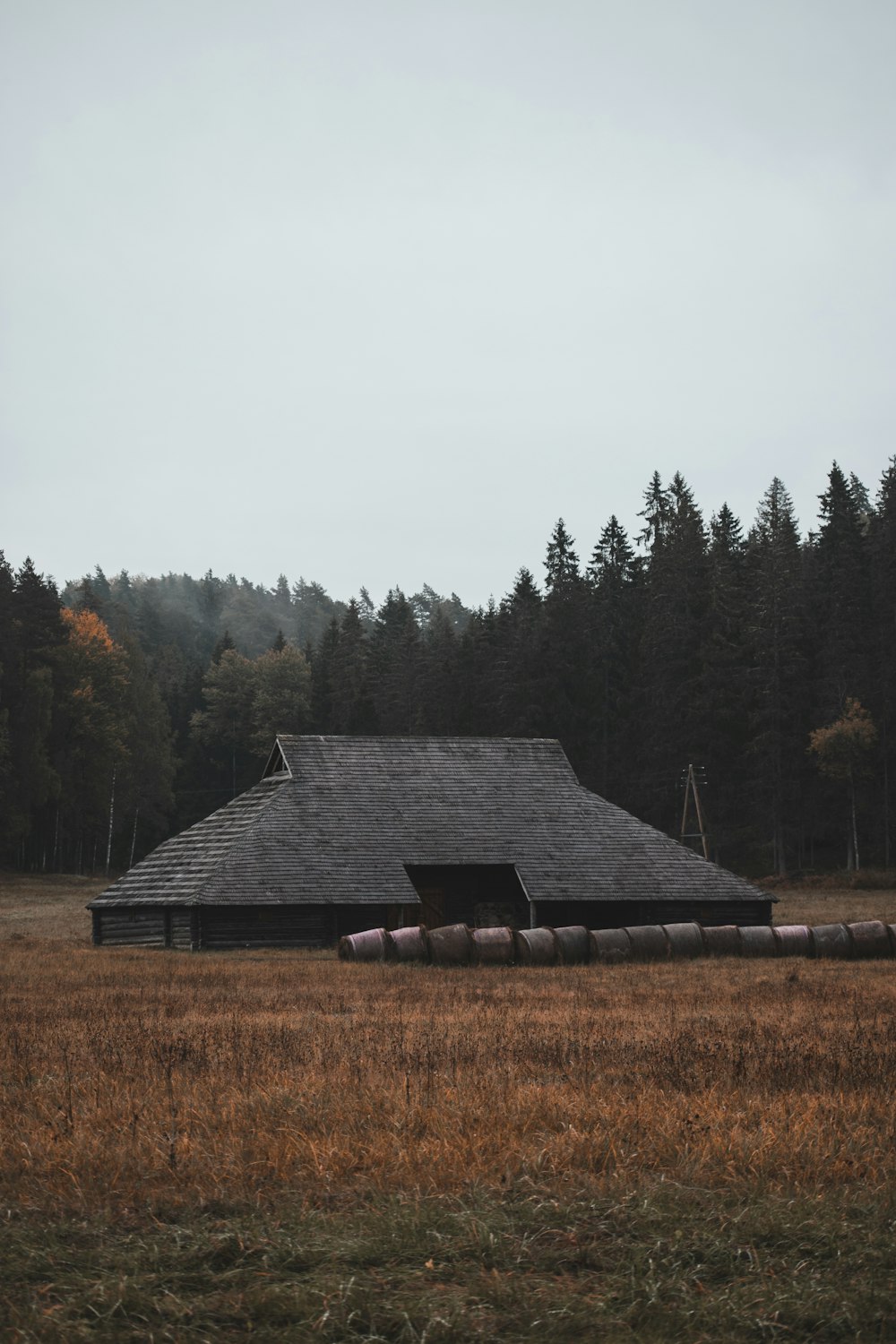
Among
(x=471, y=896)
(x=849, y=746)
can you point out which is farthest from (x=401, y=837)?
(x=849, y=746)

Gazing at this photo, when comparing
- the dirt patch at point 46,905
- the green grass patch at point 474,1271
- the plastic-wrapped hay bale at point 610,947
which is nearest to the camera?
the green grass patch at point 474,1271

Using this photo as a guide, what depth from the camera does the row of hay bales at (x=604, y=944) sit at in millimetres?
27531

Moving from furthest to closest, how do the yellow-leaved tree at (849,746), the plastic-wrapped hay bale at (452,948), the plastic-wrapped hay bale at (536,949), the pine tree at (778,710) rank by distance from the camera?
the pine tree at (778,710), the yellow-leaved tree at (849,746), the plastic-wrapped hay bale at (536,949), the plastic-wrapped hay bale at (452,948)

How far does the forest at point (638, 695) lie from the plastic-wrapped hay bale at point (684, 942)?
117ft

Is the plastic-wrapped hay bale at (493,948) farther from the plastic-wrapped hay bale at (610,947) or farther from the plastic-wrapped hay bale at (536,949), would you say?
the plastic-wrapped hay bale at (610,947)

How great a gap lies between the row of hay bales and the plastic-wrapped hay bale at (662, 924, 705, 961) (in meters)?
0.02

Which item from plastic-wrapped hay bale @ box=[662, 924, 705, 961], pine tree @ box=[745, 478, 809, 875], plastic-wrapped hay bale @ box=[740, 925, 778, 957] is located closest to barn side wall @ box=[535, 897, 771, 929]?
plastic-wrapped hay bale @ box=[740, 925, 778, 957]

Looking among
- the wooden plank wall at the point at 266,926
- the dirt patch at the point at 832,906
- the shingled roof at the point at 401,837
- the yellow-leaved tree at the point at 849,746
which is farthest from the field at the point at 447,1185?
the yellow-leaved tree at the point at 849,746

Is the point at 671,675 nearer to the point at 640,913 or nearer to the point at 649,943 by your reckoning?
the point at 640,913

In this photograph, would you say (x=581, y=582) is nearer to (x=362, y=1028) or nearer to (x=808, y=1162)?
(x=362, y=1028)

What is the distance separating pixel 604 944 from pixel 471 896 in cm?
897

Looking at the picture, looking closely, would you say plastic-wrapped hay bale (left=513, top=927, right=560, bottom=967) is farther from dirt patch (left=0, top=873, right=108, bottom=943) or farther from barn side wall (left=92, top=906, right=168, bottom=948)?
dirt patch (left=0, top=873, right=108, bottom=943)

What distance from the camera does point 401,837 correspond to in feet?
117

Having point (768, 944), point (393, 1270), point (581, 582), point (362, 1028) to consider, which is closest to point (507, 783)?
point (768, 944)
